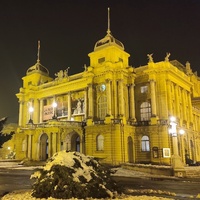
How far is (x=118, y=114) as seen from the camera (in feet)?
147

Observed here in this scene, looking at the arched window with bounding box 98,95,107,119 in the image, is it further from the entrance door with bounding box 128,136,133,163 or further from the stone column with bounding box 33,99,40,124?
the stone column with bounding box 33,99,40,124

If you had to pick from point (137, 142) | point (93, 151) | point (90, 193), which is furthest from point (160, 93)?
point (90, 193)

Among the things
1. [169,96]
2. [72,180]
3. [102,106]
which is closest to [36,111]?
[102,106]

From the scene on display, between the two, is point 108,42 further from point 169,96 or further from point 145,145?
point 145,145

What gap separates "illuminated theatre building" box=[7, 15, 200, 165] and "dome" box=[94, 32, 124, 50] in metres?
0.08

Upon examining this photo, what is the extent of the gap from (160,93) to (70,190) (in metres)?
37.2

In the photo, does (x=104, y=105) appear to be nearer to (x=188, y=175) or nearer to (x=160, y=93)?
(x=160, y=93)

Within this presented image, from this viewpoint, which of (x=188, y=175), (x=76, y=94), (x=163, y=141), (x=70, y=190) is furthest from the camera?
(x=76, y=94)

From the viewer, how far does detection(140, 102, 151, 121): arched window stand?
4713 cm

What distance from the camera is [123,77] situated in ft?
153

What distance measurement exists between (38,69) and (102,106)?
84.4 feet

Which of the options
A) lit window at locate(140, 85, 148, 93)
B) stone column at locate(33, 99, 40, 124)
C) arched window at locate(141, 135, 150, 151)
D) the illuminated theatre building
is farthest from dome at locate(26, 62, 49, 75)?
arched window at locate(141, 135, 150, 151)

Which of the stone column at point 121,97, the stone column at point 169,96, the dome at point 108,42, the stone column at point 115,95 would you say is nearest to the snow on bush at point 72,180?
the stone column at point 121,97

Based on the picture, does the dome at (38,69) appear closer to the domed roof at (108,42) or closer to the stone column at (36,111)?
the stone column at (36,111)
